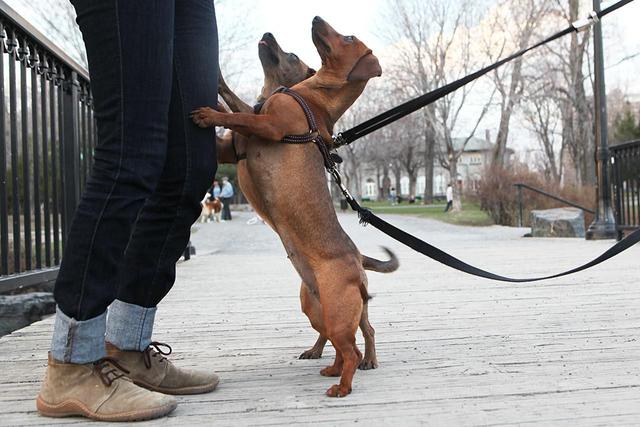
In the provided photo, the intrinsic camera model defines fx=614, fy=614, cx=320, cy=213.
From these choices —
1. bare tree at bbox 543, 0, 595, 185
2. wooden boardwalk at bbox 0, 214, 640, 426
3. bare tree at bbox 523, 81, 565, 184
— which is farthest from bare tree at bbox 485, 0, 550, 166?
wooden boardwalk at bbox 0, 214, 640, 426

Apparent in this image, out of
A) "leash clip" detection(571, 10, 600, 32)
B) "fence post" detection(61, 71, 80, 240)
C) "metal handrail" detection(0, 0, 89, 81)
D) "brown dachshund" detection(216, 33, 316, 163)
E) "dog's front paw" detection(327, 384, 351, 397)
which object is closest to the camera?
"dog's front paw" detection(327, 384, 351, 397)

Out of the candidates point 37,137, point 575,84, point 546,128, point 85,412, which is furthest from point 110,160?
point 546,128

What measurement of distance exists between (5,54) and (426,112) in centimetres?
2703

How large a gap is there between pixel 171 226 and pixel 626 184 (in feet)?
28.1

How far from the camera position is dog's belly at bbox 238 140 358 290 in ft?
7.45

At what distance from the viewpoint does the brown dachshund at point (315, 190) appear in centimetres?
219

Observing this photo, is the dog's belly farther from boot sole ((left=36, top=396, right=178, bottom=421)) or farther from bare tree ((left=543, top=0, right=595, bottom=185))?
bare tree ((left=543, top=0, right=595, bottom=185))

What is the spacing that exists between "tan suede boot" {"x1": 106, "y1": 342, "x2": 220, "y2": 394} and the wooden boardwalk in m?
0.06

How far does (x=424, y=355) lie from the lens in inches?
104

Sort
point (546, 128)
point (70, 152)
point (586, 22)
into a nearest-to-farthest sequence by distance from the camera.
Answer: point (586, 22), point (70, 152), point (546, 128)

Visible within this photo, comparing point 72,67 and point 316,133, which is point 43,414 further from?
point 72,67

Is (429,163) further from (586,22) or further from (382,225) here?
(382,225)

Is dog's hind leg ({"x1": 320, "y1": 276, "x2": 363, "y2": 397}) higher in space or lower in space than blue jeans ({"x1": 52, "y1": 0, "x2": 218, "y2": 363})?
lower

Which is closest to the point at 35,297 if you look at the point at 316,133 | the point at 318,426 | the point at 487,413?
the point at 316,133
